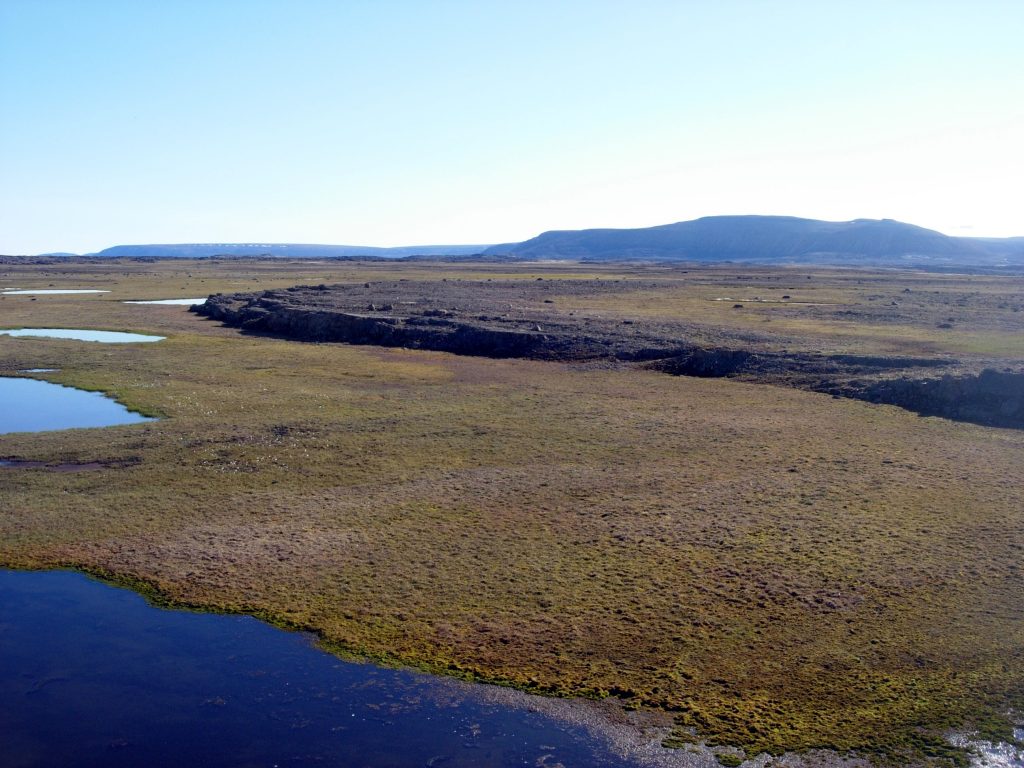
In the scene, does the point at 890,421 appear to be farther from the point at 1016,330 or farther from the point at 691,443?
the point at 1016,330

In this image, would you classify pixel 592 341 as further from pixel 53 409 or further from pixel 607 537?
pixel 607 537

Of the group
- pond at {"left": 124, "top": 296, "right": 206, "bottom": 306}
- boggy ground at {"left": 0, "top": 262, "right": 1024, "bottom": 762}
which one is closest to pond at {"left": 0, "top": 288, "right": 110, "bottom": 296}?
pond at {"left": 124, "top": 296, "right": 206, "bottom": 306}

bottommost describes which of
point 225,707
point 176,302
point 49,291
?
point 225,707

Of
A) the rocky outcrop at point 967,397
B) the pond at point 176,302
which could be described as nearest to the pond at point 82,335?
the pond at point 176,302

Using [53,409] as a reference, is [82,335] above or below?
above

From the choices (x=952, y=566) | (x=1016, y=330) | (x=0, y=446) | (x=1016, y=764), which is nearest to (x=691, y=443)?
(x=952, y=566)

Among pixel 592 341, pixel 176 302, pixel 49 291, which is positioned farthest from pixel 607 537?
pixel 49 291
